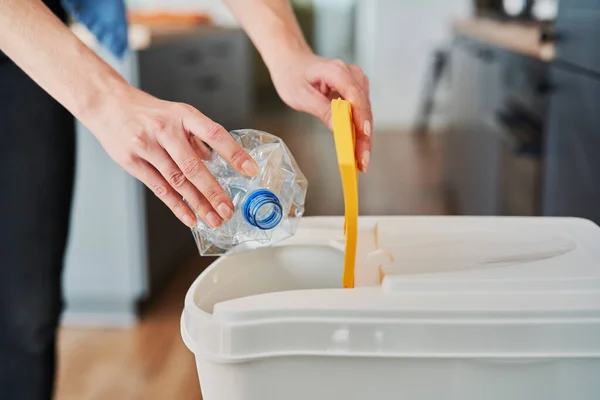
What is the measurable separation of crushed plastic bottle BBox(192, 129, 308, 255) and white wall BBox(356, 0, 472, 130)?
15.6ft

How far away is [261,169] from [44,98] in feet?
1.70

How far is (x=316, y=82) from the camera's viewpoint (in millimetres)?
776

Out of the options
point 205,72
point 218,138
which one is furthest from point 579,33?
point 205,72

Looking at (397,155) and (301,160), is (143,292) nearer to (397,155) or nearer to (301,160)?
(301,160)

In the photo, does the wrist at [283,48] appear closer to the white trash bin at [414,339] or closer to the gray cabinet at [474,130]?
the white trash bin at [414,339]

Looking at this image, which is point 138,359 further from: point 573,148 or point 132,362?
point 573,148

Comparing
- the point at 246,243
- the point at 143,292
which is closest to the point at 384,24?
the point at 143,292

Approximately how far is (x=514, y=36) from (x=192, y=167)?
5.33 ft

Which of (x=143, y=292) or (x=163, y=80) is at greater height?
(x=163, y=80)

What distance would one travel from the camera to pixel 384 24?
5320 millimetres

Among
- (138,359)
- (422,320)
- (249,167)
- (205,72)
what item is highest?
(249,167)

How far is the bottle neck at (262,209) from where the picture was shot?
1.89 ft

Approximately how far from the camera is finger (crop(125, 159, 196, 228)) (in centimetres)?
58

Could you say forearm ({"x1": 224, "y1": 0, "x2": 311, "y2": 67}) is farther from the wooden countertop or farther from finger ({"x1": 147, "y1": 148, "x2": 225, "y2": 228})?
the wooden countertop
